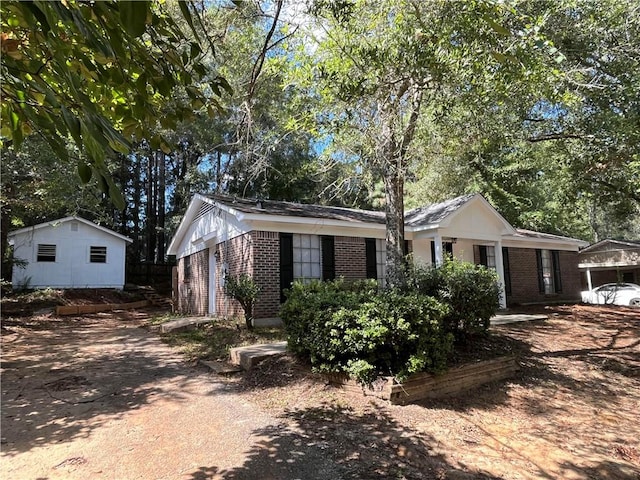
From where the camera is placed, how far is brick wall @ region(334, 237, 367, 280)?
12500 mm

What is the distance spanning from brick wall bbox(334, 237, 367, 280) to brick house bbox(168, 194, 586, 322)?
31 mm

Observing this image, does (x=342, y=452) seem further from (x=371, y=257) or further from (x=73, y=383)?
(x=371, y=257)

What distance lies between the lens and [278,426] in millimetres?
4688

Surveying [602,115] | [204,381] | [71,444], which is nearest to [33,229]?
[204,381]

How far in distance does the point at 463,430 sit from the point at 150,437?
3.50 metres

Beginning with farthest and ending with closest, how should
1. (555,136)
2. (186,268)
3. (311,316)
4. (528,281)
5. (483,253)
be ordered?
(186,268)
(528,281)
(483,253)
(555,136)
(311,316)

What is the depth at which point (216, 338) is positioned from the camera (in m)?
9.82

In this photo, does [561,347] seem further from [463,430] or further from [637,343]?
[463,430]

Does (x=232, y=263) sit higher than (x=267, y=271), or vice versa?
(x=232, y=263)

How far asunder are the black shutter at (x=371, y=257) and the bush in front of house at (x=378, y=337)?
675 centimetres

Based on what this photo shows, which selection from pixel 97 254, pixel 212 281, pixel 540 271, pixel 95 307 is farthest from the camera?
pixel 97 254

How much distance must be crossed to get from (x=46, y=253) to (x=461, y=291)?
891 inches

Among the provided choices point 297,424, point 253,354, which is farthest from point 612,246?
point 297,424

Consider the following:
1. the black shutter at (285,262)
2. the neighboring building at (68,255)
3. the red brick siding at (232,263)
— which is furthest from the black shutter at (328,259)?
the neighboring building at (68,255)
